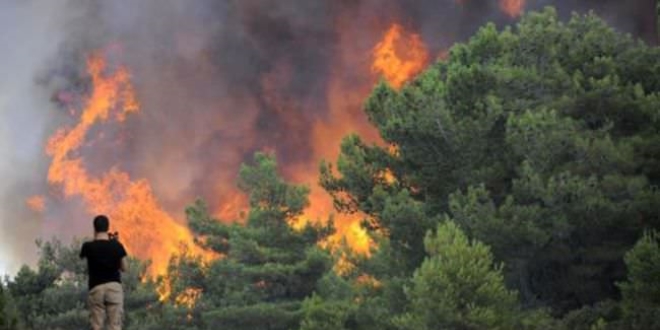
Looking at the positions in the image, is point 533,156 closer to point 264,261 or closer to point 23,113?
point 264,261

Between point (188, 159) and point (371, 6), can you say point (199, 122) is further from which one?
point (371, 6)

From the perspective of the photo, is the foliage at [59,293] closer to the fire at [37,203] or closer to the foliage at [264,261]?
the foliage at [264,261]

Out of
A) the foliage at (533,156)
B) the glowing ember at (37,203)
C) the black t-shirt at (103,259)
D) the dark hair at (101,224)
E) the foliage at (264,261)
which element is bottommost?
the black t-shirt at (103,259)

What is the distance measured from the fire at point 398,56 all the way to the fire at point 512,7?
8.22 m

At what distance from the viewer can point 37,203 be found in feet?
344

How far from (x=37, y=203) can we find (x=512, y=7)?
49108mm

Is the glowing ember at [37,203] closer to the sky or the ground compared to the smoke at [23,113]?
closer to the ground

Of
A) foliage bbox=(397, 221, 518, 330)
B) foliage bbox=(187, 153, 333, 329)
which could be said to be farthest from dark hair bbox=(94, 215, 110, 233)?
foliage bbox=(187, 153, 333, 329)

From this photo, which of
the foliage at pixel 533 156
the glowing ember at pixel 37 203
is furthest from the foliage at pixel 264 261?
the glowing ember at pixel 37 203

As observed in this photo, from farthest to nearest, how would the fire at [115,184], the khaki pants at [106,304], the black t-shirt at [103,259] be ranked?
the fire at [115,184] < the khaki pants at [106,304] < the black t-shirt at [103,259]

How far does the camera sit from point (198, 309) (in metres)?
51.4

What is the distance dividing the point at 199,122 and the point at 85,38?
48.2 ft

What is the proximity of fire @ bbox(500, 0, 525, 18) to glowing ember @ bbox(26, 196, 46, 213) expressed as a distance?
47900mm

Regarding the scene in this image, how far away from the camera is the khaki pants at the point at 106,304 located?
15180mm
